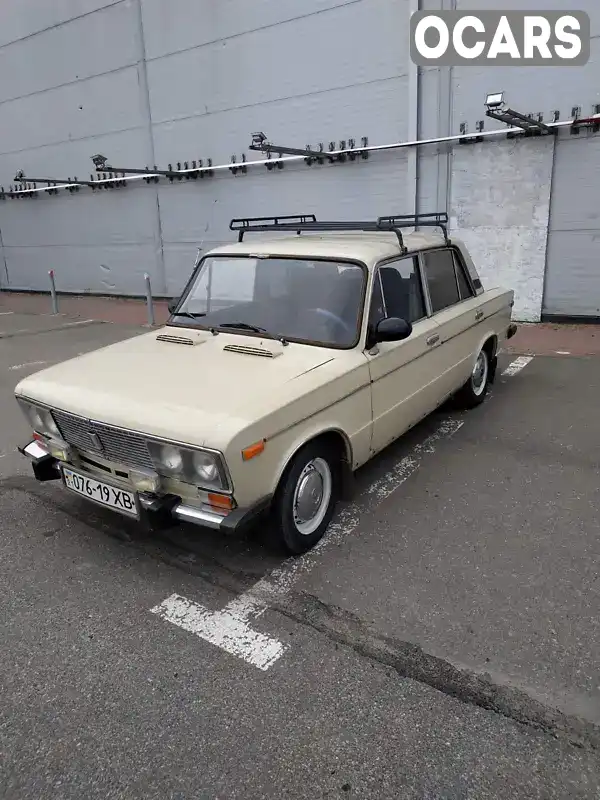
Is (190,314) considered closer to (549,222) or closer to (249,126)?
(549,222)

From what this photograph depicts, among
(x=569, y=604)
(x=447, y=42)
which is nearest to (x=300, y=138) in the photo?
(x=447, y=42)

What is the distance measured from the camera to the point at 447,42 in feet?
31.2

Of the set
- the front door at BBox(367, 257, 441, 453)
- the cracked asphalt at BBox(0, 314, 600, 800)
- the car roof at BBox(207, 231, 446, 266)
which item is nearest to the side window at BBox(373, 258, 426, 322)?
the front door at BBox(367, 257, 441, 453)

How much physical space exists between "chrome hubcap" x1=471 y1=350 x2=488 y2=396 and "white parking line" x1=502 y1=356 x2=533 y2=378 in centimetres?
126

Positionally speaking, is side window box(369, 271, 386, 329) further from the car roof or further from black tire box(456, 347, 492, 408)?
black tire box(456, 347, 492, 408)

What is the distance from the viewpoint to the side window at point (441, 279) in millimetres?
4715

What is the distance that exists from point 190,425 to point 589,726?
2109 millimetres

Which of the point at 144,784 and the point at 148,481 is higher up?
the point at 148,481

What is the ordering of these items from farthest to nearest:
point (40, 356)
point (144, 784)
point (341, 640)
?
point (40, 356) < point (341, 640) < point (144, 784)

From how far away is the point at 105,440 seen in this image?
3.18 meters

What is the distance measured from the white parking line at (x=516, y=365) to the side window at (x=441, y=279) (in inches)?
94.3

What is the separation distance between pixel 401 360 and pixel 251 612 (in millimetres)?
2017

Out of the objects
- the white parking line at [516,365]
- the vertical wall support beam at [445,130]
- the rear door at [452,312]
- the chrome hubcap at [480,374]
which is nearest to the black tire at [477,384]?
the chrome hubcap at [480,374]

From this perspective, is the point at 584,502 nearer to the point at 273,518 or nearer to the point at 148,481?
the point at 273,518
